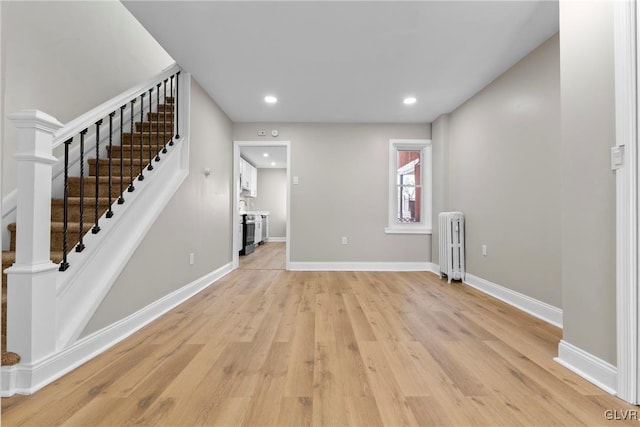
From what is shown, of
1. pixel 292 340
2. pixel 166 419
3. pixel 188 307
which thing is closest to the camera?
pixel 166 419

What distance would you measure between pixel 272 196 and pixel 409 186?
210 inches

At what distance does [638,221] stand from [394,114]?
3069 mm

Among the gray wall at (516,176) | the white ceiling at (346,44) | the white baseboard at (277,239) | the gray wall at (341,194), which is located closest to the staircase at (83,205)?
the white ceiling at (346,44)

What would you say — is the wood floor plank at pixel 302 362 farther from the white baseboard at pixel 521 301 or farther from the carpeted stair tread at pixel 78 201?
the white baseboard at pixel 521 301

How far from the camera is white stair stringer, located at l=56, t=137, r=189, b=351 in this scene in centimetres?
150

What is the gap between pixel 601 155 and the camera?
1.36 m

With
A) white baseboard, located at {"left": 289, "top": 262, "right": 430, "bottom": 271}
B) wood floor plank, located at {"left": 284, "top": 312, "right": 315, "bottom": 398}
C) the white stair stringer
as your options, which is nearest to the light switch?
wood floor plank, located at {"left": 284, "top": 312, "right": 315, "bottom": 398}

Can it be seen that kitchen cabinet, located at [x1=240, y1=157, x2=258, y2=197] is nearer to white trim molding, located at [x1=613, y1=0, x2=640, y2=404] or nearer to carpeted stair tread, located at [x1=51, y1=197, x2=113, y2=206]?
carpeted stair tread, located at [x1=51, y1=197, x2=113, y2=206]

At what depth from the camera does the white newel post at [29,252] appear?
1280 mm

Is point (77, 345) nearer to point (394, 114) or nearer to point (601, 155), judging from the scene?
point (601, 155)

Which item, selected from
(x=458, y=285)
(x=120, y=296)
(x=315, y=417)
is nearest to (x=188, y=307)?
(x=120, y=296)

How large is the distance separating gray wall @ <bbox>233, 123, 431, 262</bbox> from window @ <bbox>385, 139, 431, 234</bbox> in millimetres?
94

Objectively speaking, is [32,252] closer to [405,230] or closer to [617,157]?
[617,157]

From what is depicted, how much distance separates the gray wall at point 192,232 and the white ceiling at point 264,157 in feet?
6.66
